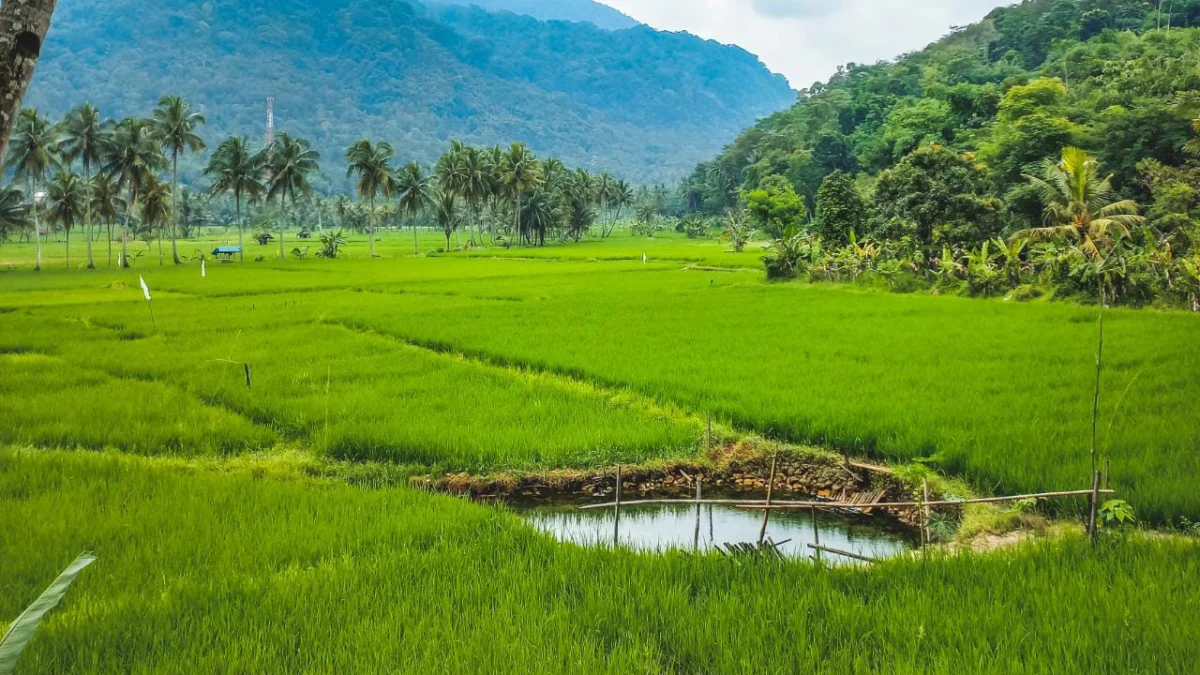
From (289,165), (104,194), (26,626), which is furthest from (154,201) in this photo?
(26,626)

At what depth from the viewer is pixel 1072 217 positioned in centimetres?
1945

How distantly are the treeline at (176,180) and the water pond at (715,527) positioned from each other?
41.5 meters

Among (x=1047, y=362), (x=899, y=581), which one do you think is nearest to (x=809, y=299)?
(x=1047, y=362)

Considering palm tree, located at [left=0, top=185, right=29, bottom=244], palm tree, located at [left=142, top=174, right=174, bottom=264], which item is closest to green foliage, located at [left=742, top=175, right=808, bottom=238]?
palm tree, located at [left=142, top=174, right=174, bottom=264]

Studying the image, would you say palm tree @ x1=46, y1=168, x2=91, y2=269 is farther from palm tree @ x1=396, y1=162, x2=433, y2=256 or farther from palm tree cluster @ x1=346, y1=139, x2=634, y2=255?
palm tree @ x1=396, y1=162, x2=433, y2=256

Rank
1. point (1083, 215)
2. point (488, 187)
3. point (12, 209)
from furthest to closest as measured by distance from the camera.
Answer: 1. point (488, 187)
2. point (12, 209)
3. point (1083, 215)

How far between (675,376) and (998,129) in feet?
123

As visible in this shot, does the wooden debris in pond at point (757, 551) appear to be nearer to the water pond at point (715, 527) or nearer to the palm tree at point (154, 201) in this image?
the water pond at point (715, 527)

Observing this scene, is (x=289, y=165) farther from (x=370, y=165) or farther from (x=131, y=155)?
(x=131, y=155)

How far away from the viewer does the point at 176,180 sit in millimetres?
60438

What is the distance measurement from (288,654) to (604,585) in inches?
62.3

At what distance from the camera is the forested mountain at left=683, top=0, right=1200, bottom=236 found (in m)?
25.0

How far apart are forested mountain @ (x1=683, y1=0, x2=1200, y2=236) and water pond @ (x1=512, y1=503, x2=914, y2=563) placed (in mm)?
17951

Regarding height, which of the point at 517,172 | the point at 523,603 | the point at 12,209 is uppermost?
the point at 517,172
